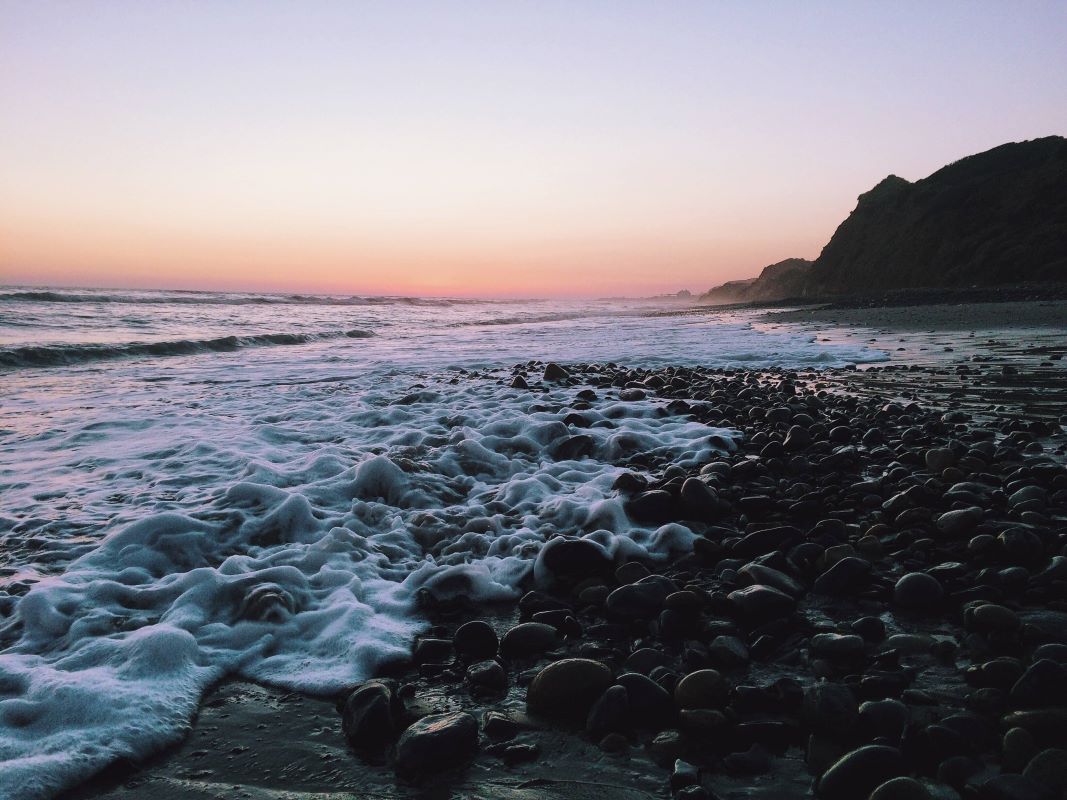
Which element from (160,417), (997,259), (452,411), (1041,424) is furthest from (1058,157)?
(160,417)

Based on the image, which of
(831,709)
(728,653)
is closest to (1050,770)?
(831,709)

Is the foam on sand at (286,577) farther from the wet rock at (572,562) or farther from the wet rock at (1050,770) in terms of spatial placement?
the wet rock at (1050,770)

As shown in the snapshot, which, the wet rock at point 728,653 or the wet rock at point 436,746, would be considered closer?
the wet rock at point 436,746

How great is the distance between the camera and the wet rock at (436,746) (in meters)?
1.85

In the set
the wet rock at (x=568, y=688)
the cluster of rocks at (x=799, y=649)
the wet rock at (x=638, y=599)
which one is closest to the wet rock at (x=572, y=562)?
the cluster of rocks at (x=799, y=649)

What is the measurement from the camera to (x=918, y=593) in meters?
2.64

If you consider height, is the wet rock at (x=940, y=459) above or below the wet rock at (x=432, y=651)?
above

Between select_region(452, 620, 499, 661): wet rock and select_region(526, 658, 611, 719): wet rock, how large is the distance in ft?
1.14

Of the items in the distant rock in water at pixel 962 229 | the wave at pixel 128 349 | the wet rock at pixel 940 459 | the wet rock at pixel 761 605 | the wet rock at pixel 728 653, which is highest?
the distant rock in water at pixel 962 229

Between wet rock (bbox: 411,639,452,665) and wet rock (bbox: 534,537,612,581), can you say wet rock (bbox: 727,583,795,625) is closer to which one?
wet rock (bbox: 534,537,612,581)

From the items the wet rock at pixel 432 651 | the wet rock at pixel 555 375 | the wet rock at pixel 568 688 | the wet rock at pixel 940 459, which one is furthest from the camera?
the wet rock at pixel 555 375

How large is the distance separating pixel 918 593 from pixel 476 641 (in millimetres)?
1920

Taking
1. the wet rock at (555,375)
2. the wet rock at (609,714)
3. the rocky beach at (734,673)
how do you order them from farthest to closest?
the wet rock at (555,375)
the wet rock at (609,714)
the rocky beach at (734,673)

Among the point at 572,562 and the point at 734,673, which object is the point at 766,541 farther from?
the point at 734,673
